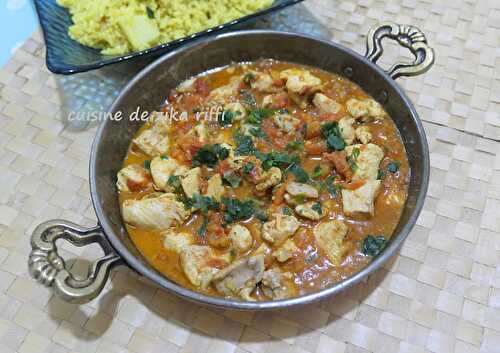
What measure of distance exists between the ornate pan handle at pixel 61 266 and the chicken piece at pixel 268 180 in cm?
74

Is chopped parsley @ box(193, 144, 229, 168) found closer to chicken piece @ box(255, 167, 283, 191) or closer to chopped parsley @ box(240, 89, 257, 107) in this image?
chicken piece @ box(255, 167, 283, 191)

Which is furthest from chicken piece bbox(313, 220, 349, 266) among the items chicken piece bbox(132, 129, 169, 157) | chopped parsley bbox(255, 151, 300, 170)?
chicken piece bbox(132, 129, 169, 157)

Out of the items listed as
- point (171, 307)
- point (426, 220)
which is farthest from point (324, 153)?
point (171, 307)

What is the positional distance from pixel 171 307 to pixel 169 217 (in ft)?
1.37

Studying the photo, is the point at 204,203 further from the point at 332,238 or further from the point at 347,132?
the point at 347,132

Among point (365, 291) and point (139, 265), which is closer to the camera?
point (139, 265)

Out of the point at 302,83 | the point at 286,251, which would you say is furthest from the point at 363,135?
the point at 286,251

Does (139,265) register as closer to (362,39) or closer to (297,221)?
(297,221)

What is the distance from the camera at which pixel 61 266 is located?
1.78 meters

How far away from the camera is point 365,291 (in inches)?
87.1

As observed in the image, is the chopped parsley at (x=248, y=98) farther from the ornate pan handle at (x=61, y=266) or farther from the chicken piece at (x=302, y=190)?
the ornate pan handle at (x=61, y=266)

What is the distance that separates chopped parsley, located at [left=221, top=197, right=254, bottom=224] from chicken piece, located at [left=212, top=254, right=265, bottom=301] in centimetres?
26

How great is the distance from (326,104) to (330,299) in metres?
1.06

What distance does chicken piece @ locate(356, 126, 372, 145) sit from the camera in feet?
8.09
